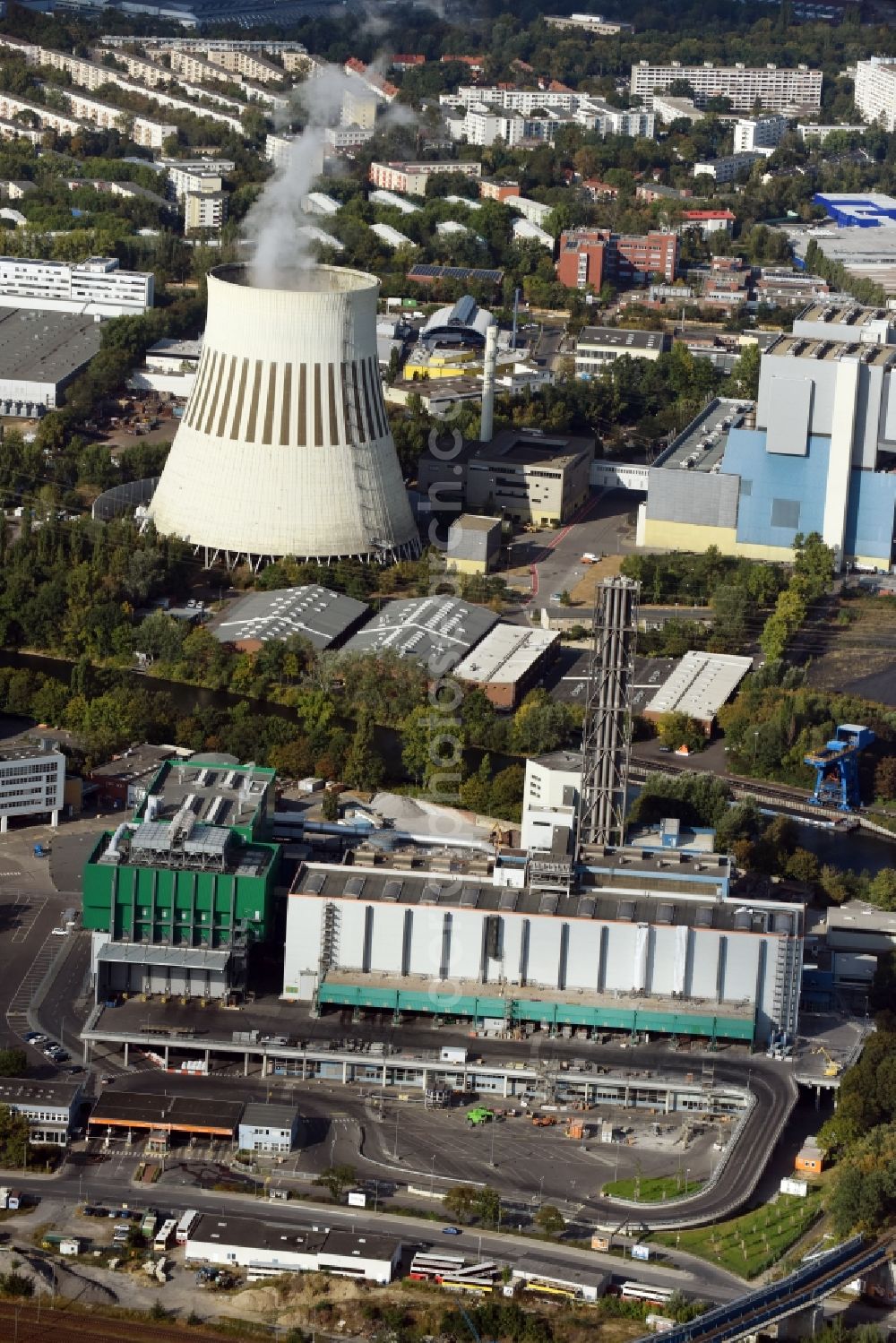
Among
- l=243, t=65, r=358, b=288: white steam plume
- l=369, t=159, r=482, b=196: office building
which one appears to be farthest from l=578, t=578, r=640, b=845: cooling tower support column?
l=369, t=159, r=482, b=196: office building

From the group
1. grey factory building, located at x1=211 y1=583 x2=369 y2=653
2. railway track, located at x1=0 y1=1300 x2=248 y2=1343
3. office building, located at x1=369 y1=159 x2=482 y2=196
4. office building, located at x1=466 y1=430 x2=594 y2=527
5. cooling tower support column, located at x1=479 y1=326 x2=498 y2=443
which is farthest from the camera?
office building, located at x1=369 y1=159 x2=482 y2=196

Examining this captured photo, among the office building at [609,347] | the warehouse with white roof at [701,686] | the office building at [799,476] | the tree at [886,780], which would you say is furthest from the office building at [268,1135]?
the office building at [609,347]

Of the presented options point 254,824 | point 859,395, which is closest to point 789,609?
point 859,395

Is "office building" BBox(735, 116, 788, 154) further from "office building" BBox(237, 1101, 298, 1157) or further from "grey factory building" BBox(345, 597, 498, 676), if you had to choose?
"office building" BBox(237, 1101, 298, 1157)

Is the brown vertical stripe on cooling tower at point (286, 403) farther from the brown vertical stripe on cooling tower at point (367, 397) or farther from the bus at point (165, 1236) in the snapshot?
the bus at point (165, 1236)

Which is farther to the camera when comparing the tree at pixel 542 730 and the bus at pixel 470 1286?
the tree at pixel 542 730
